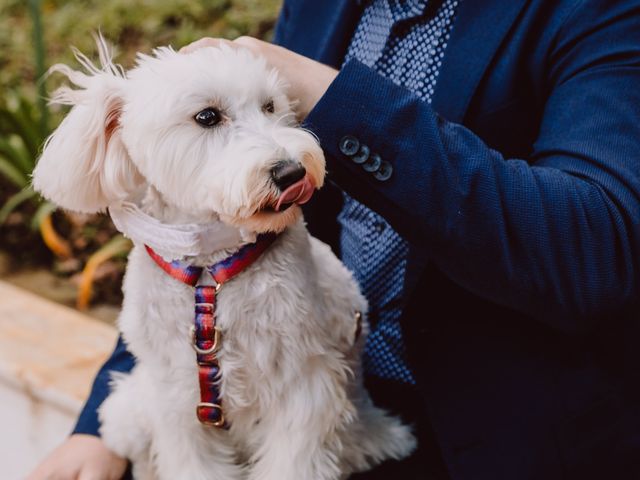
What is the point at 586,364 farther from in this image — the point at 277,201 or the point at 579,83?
the point at 277,201

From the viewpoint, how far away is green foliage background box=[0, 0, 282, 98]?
4.01m

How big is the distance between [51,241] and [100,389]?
6.16 ft

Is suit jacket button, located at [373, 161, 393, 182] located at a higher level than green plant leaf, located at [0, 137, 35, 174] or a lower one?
higher

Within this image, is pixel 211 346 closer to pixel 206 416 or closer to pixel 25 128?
pixel 206 416

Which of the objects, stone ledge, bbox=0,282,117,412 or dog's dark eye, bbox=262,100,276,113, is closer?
dog's dark eye, bbox=262,100,276,113

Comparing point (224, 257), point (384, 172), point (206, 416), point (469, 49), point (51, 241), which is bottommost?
point (51, 241)

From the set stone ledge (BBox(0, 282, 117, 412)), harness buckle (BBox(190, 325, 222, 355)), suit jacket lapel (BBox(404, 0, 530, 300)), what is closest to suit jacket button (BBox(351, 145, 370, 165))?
suit jacket lapel (BBox(404, 0, 530, 300))

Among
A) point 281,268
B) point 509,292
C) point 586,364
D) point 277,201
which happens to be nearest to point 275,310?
point 281,268

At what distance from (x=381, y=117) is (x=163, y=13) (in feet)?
11.2

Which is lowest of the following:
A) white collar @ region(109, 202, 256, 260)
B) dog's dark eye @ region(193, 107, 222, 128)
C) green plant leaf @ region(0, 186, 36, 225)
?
green plant leaf @ region(0, 186, 36, 225)

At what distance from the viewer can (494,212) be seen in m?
1.12

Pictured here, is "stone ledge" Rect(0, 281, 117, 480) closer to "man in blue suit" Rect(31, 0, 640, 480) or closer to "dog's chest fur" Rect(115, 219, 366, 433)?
"man in blue suit" Rect(31, 0, 640, 480)

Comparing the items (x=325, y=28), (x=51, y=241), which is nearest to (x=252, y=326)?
(x=325, y=28)

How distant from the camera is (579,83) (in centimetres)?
123
